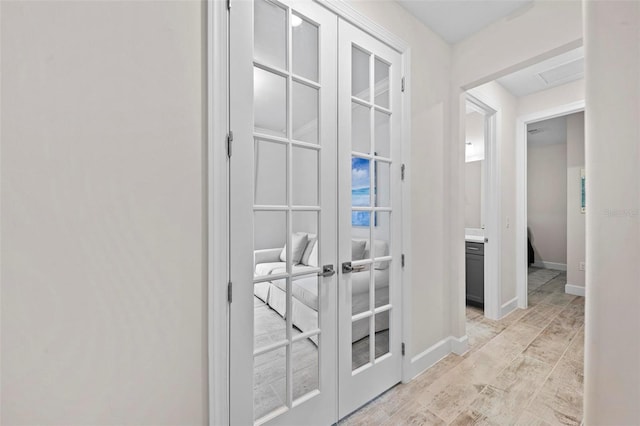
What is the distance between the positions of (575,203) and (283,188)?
4898 mm

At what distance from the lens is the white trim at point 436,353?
2061mm

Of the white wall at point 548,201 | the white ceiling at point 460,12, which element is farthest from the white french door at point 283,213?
the white wall at point 548,201

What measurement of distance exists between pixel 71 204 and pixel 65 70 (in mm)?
437

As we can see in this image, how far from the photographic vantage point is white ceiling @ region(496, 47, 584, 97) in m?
2.60

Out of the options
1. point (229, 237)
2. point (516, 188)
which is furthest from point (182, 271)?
point (516, 188)

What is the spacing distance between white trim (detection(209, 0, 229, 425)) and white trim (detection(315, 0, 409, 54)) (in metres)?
0.70

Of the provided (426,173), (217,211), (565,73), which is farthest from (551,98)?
(217,211)

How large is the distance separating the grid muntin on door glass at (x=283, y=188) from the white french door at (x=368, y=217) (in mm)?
194

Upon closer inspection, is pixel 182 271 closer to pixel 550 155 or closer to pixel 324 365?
pixel 324 365

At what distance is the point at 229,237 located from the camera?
1.21 metres

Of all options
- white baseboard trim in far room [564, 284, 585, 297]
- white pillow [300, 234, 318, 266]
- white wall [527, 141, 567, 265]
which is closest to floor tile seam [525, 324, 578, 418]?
white pillow [300, 234, 318, 266]

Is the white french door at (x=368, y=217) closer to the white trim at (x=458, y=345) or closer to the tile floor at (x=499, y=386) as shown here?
the tile floor at (x=499, y=386)

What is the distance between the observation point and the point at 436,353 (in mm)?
2244

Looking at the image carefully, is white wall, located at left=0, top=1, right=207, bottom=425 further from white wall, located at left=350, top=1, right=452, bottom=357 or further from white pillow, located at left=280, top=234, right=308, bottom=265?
white wall, located at left=350, top=1, right=452, bottom=357
